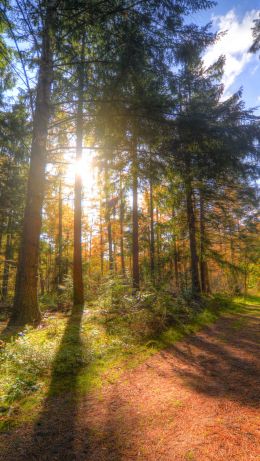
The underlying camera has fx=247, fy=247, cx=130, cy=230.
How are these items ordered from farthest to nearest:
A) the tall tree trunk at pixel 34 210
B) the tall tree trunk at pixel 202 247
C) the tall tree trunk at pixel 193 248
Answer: the tall tree trunk at pixel 202 247 < the tall tree trunk at pixel 193 248 < the tall tree trunk at pixel 34 210

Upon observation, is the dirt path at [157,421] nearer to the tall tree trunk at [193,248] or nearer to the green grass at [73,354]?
the green grass at [73,354]

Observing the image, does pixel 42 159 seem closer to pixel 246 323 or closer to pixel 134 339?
pixel 134 339

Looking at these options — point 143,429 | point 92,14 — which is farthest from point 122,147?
point 143,429

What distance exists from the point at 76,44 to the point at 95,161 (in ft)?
11.3

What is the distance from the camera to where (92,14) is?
608 centimetres

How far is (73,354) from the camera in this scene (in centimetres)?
499

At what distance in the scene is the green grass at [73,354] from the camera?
360 centimetres

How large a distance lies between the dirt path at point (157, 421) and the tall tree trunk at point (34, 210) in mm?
3883

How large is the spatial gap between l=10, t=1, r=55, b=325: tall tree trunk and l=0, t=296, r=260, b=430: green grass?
2.59 feet

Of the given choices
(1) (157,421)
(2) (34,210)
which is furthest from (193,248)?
(1) (157,421)

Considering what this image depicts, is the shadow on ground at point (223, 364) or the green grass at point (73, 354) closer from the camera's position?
the green grass at point (73, 354)

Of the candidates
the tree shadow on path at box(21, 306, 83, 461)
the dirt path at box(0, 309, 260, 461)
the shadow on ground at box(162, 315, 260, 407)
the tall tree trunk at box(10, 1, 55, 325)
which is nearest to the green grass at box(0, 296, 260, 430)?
the tree shadow on path at box(21, 306, 83, 461)

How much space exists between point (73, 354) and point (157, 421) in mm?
2438

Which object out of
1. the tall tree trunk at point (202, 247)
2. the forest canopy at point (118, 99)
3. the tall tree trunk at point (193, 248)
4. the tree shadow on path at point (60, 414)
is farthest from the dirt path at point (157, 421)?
the tall tree trunk at point (202, 247)
